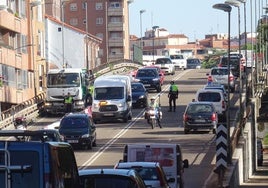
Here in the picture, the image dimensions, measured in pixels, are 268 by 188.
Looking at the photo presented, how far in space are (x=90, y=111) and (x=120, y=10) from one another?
96.8 meters

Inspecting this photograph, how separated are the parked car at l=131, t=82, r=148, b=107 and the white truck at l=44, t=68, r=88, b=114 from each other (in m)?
3.01

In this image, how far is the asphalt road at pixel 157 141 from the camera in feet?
127

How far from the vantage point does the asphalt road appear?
3866 cm

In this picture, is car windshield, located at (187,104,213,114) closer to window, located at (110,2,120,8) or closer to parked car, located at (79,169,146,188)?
parked car, located at (79,169,146,188)

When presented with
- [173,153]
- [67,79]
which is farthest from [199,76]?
[173,153]

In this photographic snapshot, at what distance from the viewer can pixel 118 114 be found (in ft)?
191

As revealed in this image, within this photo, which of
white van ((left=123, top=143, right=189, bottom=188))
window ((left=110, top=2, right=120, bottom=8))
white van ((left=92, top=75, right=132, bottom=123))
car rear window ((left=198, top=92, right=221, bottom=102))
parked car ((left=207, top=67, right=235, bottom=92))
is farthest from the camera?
window ((left=110, top=2, right=120, bottom=8))

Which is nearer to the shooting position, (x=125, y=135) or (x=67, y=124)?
(x=67, y=124)

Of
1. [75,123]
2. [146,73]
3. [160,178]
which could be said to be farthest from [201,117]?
[146,73]

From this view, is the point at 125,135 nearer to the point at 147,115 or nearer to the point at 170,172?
the point at 147,115

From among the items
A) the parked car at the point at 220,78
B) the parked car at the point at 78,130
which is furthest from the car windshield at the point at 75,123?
the parked car at the point at 220,78

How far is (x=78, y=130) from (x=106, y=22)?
112 metres

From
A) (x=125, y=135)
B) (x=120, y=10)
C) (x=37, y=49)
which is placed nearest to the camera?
(x=125, y=135)

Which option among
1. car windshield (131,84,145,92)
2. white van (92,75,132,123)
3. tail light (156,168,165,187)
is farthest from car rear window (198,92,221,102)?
tail light (156,168,165,187)
